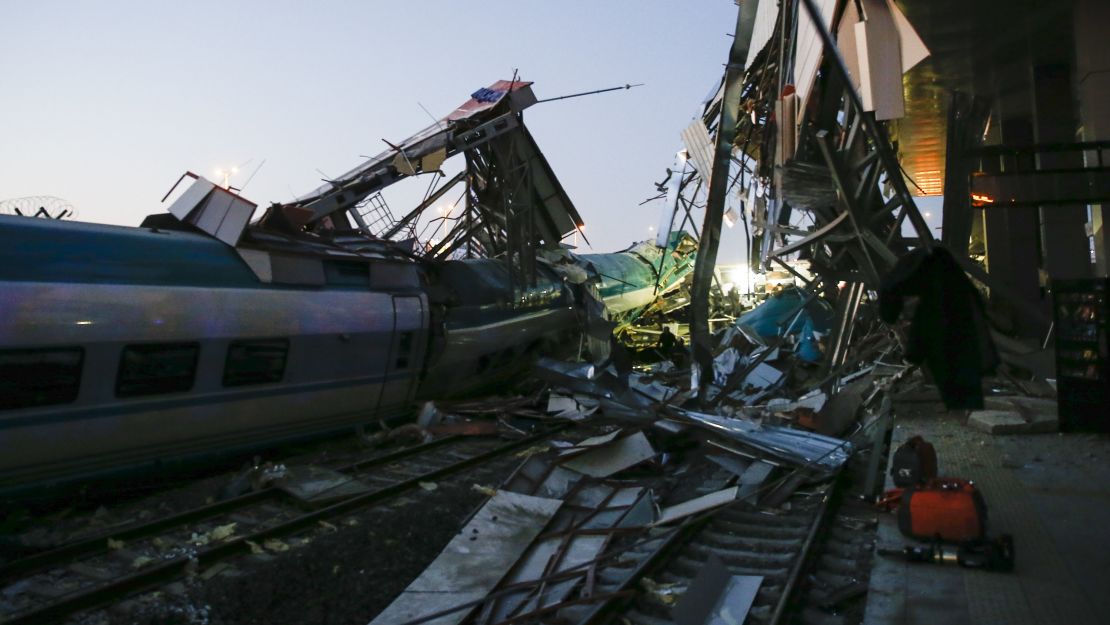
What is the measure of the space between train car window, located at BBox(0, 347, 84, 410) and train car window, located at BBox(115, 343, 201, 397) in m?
0.46

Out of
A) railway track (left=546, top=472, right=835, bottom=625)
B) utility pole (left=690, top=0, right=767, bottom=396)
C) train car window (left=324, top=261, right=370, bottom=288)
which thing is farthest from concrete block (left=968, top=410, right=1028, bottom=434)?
train car window (left=324, top=261, right=370, bottom=288)

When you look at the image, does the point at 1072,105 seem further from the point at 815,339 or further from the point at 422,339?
the point at 422,339

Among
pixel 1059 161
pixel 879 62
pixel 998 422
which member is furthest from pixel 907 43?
pixel 1059 161

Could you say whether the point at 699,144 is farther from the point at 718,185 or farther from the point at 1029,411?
the point at 1029,411

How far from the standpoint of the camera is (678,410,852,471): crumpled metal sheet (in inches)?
360

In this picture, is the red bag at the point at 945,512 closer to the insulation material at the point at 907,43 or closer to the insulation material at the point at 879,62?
the insulation material at the point at 879,62

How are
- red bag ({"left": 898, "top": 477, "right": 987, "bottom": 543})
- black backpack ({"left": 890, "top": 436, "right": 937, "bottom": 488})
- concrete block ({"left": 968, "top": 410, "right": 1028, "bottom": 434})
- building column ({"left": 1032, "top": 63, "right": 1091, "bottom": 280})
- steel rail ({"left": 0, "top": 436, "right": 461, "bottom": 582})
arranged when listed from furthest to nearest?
building column ({"left": 1032, "top": 63, "right": 1091, "bottom": 280})
concrete block ({"left": 968, "top": 410, "right": 1028, "bottom": 434})
black backpack ({"left": 890, "top": 436, "right": 937, "bottom": 488})
steel rail ({"left": 0, "top": 436, "right": 461, "bottom": 582})
red bag ({"left": 898, "top": 477, "right": 987, "bottom": 543})

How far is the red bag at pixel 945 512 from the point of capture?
18.5ft

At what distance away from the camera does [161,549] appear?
7078 mm

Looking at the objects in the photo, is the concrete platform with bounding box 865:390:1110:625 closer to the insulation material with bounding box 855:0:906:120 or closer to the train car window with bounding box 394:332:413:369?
the insulation material with bounding box 855:0:906:120

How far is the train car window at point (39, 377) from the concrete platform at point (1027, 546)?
7.06 m

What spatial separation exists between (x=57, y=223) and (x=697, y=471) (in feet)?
25.3

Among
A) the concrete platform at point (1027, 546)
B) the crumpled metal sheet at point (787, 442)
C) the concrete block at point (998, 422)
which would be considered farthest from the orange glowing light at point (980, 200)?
the crumpled metal sheet at point (787, 442)

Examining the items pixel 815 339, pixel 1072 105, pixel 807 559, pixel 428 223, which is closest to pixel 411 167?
pixel 428 223
